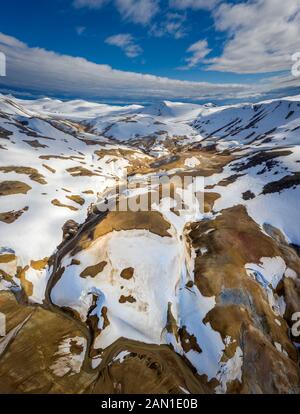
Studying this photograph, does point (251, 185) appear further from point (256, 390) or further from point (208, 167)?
point (256, 390)

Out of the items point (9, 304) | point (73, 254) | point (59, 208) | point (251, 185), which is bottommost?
point (9, 304)

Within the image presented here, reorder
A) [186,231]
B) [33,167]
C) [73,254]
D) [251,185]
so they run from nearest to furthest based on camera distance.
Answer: [73,254], [186,231], [251,185], [33,167]

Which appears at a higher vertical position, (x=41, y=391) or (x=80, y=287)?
(x=80, y=287)

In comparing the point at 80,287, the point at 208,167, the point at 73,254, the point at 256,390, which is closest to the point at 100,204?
the point at 73,254

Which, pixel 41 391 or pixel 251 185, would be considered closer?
pixel 41 391

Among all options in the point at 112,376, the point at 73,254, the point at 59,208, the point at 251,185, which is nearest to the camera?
the point at 112,376
